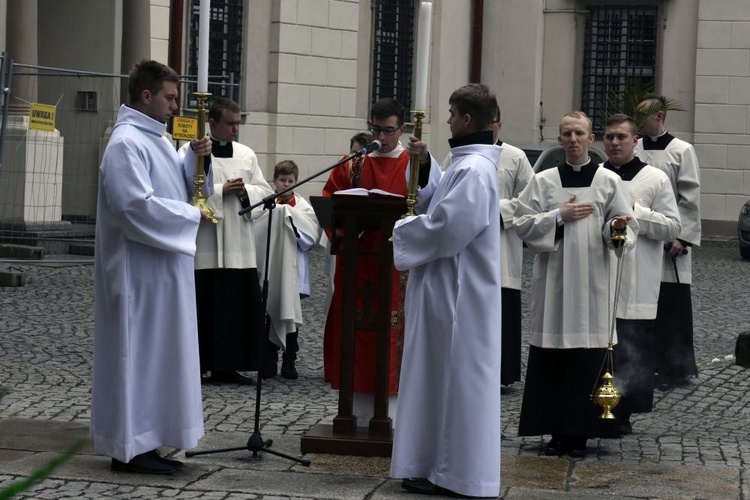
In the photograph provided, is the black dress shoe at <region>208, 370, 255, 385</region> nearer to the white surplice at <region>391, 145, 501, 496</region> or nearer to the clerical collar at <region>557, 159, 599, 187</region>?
the clerical collar at <region>557, 159, 599, 187</region>

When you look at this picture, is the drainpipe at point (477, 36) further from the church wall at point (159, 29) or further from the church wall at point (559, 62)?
the church wall at point (159, 29)

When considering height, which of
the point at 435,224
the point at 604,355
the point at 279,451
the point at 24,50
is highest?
the point at 24,50

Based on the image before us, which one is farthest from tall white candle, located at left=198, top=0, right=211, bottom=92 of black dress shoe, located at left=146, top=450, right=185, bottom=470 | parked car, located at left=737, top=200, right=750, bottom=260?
parked car, located at left=737, top=200, right=750, bottom=260

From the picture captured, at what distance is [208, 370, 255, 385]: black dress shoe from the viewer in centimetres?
881

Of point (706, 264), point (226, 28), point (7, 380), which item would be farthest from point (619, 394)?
point (226, 28)

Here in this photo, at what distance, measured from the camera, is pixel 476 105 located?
19.6 ft

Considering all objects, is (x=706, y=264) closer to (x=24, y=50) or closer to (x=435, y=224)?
(x=24, y=50)

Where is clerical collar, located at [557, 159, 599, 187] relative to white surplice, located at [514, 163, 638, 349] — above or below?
above

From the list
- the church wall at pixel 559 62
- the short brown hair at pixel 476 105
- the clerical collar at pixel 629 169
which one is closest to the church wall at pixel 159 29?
the church wall at pixel 559 62

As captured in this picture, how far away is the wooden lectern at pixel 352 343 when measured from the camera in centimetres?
666

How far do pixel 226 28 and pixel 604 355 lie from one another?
14.5m

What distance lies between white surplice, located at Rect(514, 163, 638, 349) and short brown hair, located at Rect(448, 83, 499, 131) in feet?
3.44

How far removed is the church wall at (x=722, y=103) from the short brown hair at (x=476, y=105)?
1885cm

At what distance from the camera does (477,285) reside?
5.89 meters
